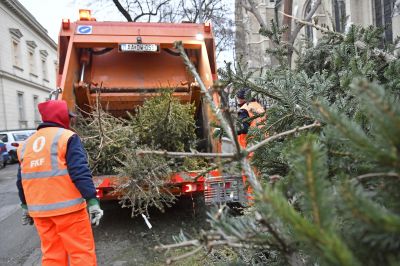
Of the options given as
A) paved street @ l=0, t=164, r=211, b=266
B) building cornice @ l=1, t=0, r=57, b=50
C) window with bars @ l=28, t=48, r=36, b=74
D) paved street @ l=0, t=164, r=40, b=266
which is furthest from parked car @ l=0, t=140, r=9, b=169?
window with bars @ l=28, t=48, r=36, b=74

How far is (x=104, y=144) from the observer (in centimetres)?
471

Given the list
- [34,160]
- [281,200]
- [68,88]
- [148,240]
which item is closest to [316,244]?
[281,200]

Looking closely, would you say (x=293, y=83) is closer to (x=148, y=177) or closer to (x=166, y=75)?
(x=148, y=177)

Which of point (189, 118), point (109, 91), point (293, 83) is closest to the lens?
point (293, 83)

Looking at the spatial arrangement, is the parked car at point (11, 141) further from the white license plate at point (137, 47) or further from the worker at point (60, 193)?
the worker at point (60, 193)

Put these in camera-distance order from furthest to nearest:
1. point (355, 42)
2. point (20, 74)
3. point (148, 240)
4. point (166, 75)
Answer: point (20, 74), point (166, 75), point (148, 240), point (355, 42)

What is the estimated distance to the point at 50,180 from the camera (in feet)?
9.74

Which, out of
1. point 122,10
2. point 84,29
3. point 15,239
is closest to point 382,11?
point 122,10

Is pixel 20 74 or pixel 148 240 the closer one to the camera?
pixel 148 240

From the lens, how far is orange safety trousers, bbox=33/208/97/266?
2.97m

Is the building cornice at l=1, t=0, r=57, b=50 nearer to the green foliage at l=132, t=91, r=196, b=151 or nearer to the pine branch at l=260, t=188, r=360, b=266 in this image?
the green foliage at l=132, t=91, r=196, b=151

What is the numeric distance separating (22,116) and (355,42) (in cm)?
2748

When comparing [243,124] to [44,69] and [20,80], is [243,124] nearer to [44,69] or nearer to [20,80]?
[20,80]

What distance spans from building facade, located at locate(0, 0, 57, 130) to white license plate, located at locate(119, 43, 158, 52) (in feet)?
65.3
